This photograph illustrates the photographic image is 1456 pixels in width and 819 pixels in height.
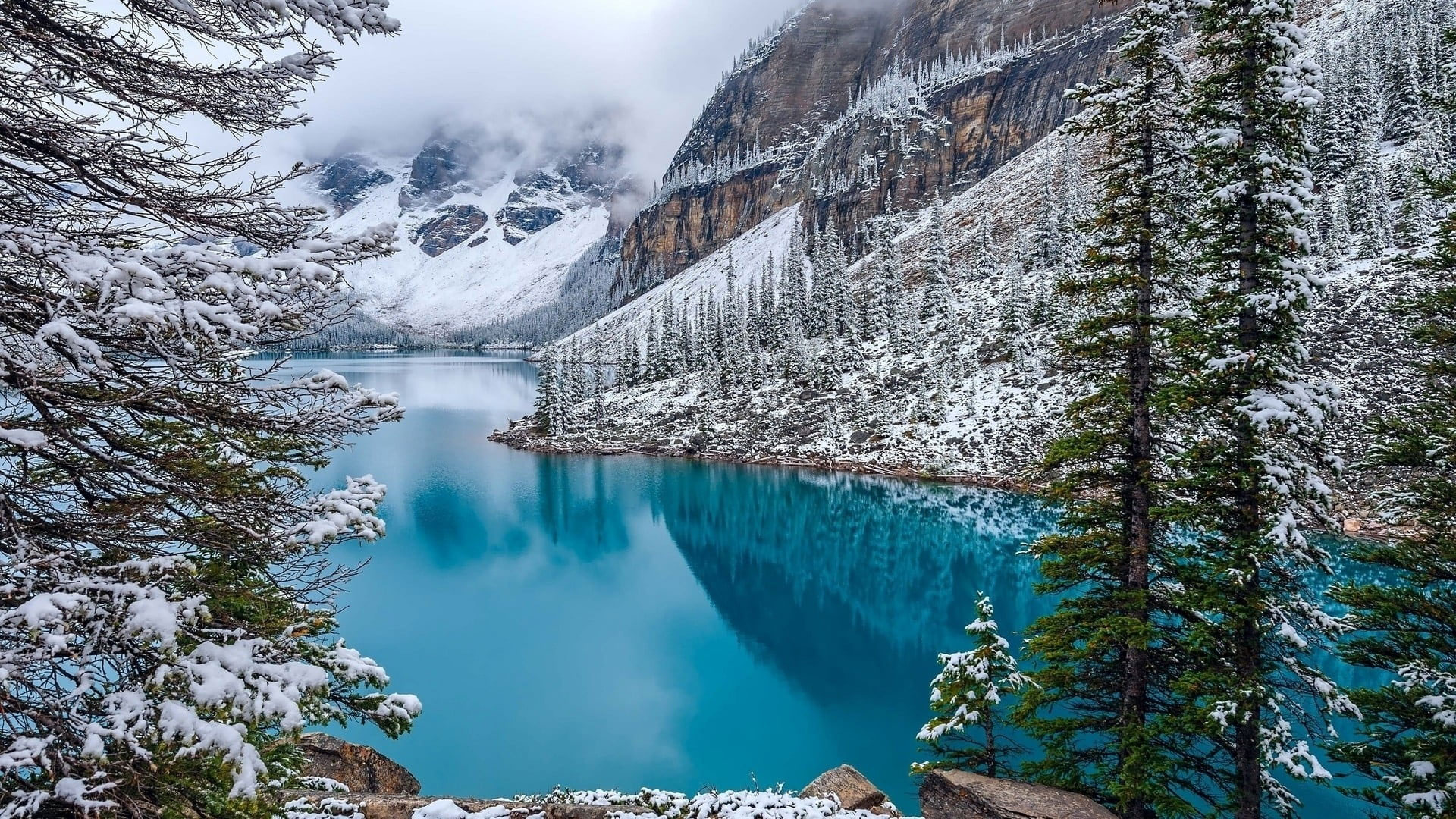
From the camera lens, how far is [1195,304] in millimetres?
9266

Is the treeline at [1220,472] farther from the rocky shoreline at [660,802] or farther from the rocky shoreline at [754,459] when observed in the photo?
the rocky shoreline at [754,459]

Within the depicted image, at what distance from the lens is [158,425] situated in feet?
14.7

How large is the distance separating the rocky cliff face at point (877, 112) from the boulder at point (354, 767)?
103843 millimetres

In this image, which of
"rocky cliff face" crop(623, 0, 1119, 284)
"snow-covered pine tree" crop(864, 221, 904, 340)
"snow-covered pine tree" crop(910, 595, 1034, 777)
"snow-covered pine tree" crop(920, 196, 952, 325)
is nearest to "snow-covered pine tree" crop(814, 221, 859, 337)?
"snow-covered pine tree" crop(864, 221, 904, 340)

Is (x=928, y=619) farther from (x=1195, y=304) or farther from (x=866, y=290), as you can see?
(x=866, y=290)

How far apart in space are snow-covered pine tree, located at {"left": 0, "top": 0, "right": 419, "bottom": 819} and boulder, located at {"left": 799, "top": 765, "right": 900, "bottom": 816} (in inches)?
340

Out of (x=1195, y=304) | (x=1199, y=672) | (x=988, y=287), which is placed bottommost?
(x=1199, y=672)

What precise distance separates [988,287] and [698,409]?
35.6 meters

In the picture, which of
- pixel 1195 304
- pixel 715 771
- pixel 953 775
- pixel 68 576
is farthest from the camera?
pixel 715 771

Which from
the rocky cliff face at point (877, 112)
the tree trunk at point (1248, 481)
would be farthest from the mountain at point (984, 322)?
the rocky cliff face at point (877, 112)

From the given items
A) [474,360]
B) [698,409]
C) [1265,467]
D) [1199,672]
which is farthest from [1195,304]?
[474,360]

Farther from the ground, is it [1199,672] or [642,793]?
[1199,672]

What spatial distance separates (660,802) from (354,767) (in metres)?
7.10

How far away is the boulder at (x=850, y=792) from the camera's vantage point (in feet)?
35.3
